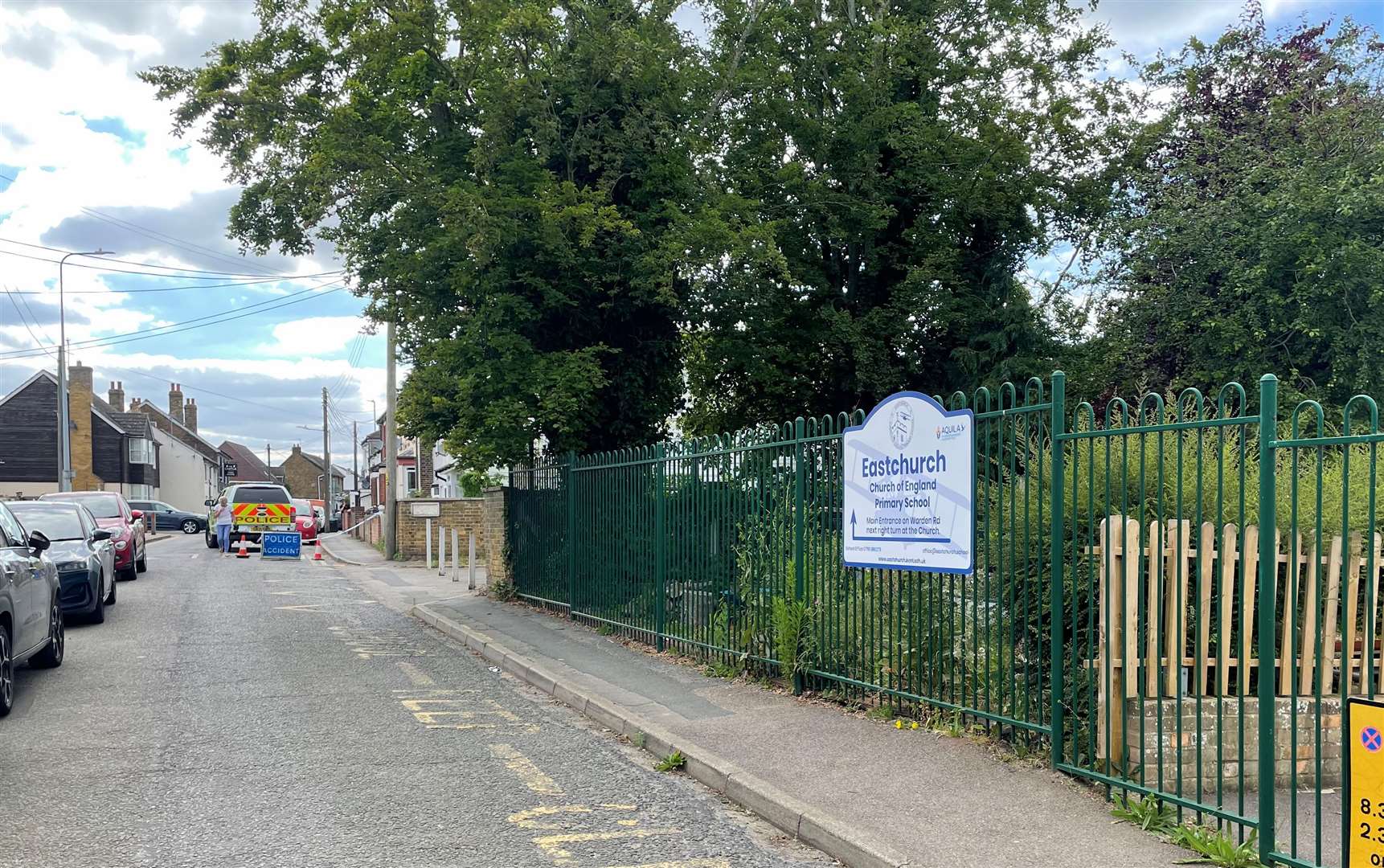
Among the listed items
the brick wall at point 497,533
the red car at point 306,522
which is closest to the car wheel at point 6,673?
the brick wall at point 497,533

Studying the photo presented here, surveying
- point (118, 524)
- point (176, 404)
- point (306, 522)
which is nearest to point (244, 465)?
point (176, 404)

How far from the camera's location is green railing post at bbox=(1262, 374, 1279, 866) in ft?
15.3

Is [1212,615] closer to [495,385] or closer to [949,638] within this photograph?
[949,638]

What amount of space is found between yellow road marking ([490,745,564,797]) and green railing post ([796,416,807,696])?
252 centimetres

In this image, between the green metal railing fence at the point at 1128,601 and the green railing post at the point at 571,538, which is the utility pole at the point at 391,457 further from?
the green metal railing fence at the point at 1128,601

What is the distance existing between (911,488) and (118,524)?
17.4 metres

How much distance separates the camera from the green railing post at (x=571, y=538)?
45.6ft

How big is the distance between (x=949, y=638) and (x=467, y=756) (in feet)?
11.0

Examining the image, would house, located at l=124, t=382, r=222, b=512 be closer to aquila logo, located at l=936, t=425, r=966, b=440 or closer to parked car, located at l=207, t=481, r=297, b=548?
parked car, located at l=207, t=481, r=297, b=548

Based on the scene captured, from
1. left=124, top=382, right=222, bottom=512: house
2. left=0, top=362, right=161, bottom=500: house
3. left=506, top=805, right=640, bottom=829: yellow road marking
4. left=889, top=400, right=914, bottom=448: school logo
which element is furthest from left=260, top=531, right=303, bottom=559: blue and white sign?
left=124, top=382, right=222, bottom=512: house

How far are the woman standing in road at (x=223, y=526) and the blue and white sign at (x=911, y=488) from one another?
2639 cm

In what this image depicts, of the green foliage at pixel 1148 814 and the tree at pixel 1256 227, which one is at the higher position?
the tree at pixel 1256 227

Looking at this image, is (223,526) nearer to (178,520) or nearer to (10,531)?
(10,531)

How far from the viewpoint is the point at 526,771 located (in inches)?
272
